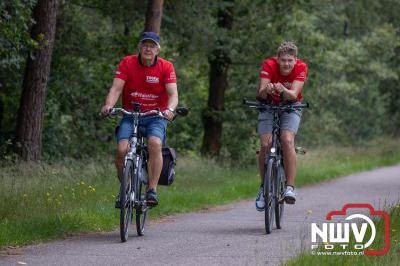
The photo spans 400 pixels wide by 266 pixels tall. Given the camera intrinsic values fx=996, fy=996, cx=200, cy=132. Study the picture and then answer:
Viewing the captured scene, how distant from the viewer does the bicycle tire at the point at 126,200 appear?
10.1m

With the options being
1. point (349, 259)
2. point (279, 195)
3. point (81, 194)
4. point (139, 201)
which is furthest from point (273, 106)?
point (349, 259)

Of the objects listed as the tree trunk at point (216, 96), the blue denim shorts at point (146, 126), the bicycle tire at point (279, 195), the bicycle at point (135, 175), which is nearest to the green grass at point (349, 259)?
the bicycle at point (135, 175)

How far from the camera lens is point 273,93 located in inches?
450

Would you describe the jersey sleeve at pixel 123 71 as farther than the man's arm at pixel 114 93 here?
Yes

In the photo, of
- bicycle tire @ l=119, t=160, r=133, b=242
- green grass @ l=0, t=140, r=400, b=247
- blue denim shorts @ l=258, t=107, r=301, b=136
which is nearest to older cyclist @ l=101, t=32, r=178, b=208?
bicycle tire @ l=119, t=160, r=133, b=242

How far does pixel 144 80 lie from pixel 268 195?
73.9 inches

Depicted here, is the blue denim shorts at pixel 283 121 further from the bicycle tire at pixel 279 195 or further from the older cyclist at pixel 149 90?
the older cyclist at pixel 149 90

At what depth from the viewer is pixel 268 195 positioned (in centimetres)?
1109

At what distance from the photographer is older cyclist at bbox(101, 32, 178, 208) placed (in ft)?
35.6

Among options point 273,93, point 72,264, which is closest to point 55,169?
point 273,93

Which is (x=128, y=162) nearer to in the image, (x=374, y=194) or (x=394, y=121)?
(x=374, y=194)

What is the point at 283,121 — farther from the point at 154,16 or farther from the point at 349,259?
the point at 154,16

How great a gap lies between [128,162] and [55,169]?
6414 mm

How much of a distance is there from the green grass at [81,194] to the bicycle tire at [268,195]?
1985 mm
